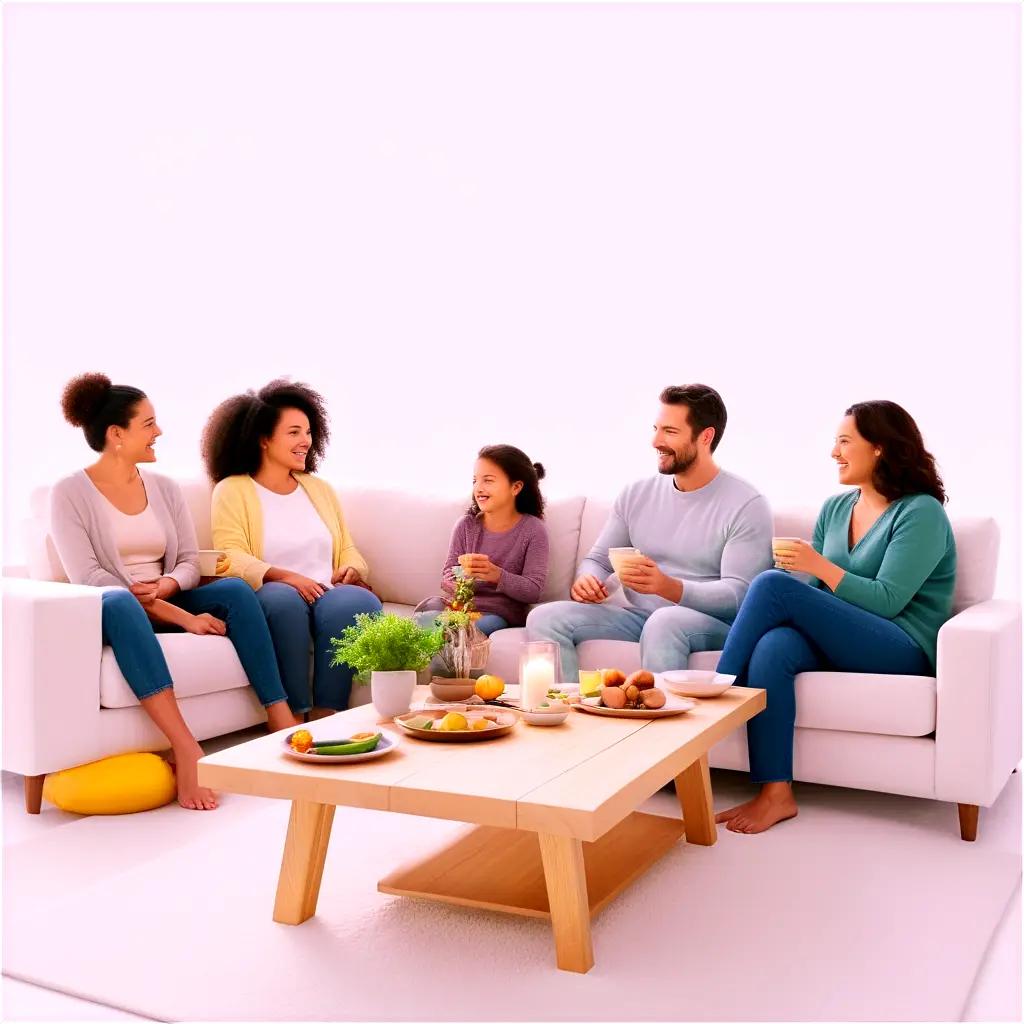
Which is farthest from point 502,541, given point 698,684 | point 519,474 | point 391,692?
point 391,692

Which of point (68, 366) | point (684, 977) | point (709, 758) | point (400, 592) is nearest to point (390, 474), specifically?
point (400, 592)

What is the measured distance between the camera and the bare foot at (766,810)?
2.82m

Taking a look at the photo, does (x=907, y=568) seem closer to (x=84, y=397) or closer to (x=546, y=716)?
(x=546, y=716)

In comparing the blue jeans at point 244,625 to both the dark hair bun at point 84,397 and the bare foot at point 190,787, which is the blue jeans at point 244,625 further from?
the dark hair bun at point 84,397

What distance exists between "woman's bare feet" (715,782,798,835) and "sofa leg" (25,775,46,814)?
5.71 ft

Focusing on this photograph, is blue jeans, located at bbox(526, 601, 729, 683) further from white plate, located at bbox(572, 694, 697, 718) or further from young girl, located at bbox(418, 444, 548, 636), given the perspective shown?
white plate, located at bbox(572, 694, 697, 718)

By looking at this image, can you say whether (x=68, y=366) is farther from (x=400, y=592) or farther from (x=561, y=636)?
(x=561, y=636)

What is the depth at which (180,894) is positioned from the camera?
7.73 ft

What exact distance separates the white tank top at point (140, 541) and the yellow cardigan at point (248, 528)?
0.79 feet

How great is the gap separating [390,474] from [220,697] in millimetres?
1809

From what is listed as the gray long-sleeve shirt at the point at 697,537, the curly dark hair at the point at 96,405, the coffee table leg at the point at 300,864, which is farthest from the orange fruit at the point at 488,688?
the curly dark hair at the point at 96,405

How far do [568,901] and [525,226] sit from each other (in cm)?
319

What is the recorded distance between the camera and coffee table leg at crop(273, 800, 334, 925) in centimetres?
221

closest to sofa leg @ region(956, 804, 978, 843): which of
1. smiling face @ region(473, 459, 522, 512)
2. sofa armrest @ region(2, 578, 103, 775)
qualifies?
smiling face @ region(473, 459, 522, 512)
